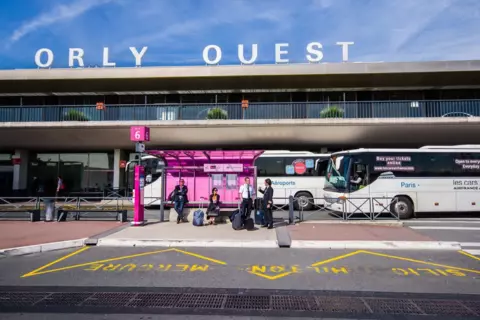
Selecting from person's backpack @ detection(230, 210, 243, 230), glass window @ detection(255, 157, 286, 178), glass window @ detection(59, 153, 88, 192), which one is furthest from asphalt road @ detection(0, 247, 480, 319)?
glass window @ detection(59, 153, 88, 192)

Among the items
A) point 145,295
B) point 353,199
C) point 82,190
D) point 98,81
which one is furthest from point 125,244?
point 82,190

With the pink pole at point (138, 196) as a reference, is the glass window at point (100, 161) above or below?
above

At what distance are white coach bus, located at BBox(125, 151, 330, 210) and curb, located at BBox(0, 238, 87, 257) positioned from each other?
9.37 metres

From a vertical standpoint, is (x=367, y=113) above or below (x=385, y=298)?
above

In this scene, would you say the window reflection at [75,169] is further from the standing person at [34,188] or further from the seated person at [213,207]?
the seated person at [213,207]

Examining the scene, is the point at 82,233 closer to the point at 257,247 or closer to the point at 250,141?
the point at 257,247

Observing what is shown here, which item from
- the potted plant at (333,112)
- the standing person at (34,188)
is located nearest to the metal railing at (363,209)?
the potted plant at (333,112)

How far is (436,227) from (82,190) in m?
23.8

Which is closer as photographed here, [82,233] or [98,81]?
[82,233]

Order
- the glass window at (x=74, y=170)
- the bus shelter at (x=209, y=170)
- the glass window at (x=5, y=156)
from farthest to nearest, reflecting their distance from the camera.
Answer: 1. the glass window at (x=5, y=156)
2. the glass window at (x=74, y=170)
3. the bus shelter at (x=209, y=170)

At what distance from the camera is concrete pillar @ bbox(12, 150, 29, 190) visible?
83.2 ft

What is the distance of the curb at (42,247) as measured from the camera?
8.35 meters

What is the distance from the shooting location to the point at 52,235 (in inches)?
408

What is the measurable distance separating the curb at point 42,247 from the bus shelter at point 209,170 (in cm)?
433
